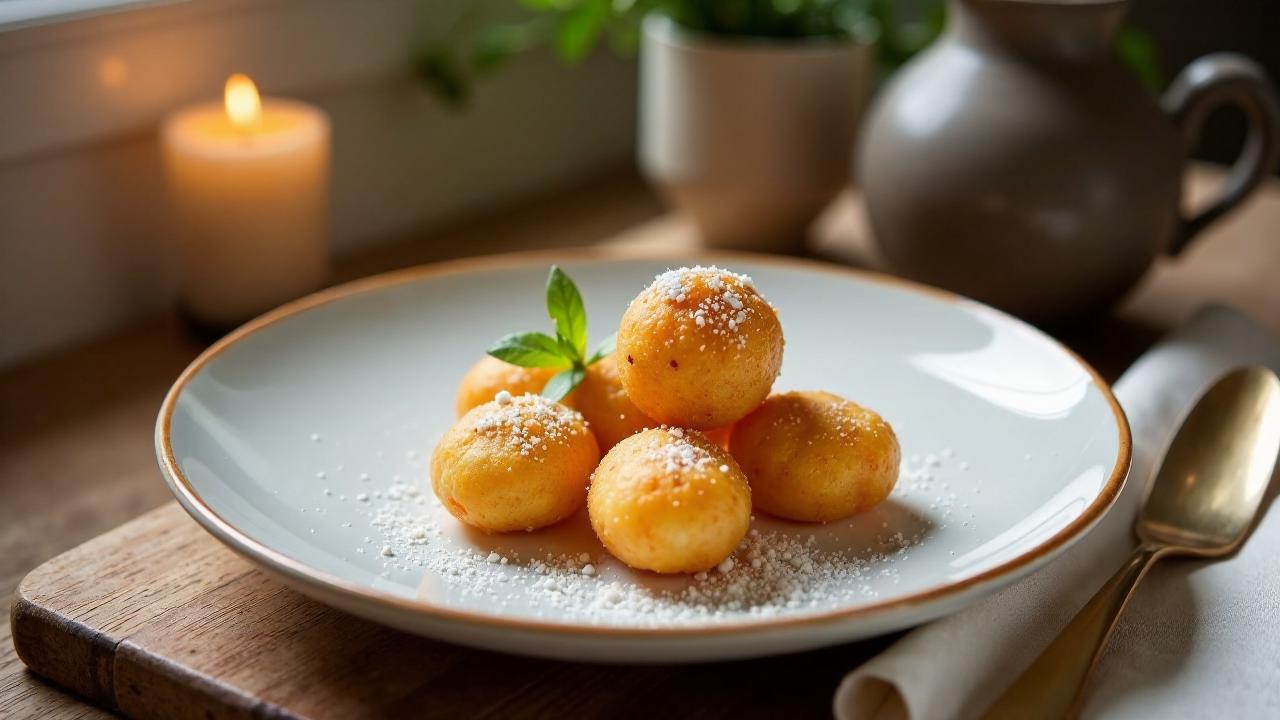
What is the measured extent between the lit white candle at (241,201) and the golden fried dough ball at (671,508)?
0.62 meters

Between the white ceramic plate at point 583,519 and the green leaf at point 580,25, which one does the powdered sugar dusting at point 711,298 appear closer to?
the white ceramic plate at point 583,519

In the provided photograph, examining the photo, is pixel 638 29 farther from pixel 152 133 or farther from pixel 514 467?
pixel 514 467

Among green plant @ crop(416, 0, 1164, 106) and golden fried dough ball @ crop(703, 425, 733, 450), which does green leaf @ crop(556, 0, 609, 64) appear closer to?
green plant @ crop(416, 0, 1164, 106)

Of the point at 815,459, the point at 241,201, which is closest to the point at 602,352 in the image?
the point at 815,459

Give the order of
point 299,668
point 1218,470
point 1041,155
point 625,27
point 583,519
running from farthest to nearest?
point 625,27
point 1041,155
point 1218,470
point 583,519
point 299,668

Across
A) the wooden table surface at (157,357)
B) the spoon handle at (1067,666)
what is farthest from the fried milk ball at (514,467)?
the spoon handle at (1067,666)

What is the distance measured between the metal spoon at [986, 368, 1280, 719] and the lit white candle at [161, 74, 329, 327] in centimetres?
79

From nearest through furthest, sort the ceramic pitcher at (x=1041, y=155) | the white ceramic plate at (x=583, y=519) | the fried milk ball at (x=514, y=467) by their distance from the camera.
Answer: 1. the white ceramic plate at (x=583, y=519)
2. the fried milk ball at (x=514, y=467)
3. the ceramic pitcher at (x=1041, y=155)

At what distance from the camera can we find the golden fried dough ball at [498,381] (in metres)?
0.79

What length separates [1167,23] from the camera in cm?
220

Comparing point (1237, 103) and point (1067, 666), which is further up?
point (1237, 103)

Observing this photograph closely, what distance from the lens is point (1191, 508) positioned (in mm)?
826

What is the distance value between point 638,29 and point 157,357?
64 cm

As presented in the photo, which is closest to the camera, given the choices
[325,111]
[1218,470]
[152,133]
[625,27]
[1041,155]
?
[1218,470]
